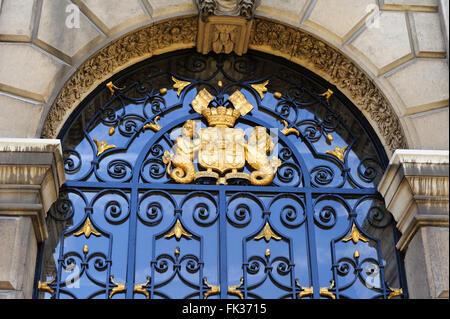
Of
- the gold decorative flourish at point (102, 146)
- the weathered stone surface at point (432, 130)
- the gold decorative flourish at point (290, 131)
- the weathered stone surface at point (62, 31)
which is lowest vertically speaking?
the weathered stone surface at point (432, 130)

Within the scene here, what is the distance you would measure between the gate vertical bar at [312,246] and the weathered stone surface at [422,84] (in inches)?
59.3

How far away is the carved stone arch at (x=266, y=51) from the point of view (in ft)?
31.5

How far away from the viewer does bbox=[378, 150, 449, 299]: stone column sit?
8.33m

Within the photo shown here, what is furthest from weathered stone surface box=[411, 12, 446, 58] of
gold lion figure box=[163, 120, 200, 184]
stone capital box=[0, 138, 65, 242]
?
stone capital box=[0, 138, 65, 242]

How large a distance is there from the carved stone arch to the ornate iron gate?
0.14 metres

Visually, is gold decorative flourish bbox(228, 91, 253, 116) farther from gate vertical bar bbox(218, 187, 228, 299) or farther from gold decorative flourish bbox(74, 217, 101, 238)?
gold decorative flourish bbox(74, 217, 101, 238)

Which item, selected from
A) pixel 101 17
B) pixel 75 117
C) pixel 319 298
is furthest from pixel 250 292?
pixel 101 17

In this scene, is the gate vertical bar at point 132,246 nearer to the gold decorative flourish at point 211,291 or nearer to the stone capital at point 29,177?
the gold decorative flourish at point 211,291

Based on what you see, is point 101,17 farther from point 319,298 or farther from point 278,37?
point 319,298

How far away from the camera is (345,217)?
31.1 feet

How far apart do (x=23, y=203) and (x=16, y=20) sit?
231 centimetres

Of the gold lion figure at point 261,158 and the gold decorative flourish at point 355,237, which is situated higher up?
the gold lion figure at point 261,158

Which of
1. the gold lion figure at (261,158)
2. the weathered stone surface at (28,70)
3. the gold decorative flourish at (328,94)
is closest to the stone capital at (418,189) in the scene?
the gold lion figure at (261,158)

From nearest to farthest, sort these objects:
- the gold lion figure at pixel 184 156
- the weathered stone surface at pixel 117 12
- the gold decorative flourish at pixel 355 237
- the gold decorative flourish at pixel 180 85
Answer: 1. the gold decorative flourish at pixel 355 237
2. the gold lion figure at pixel 184 156
3. the weathered stone surface at pixel 117 12
4. the gold decorative flourish at pixel 180 85
